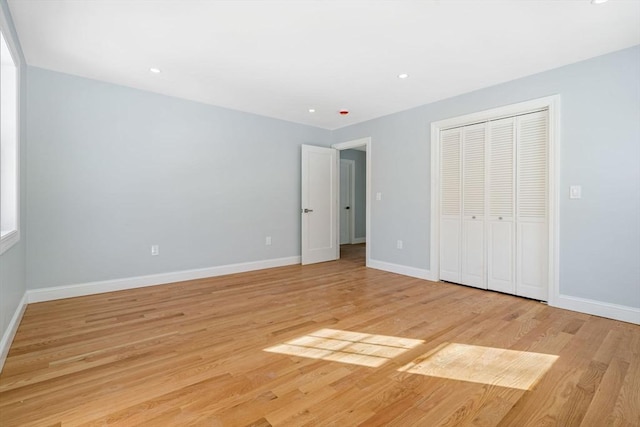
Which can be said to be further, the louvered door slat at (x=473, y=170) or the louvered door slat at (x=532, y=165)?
the louvered door slat at (x=473, y=170)

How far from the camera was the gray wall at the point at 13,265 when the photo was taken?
2045 mm

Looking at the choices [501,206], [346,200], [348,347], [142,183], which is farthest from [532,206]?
[346,200]

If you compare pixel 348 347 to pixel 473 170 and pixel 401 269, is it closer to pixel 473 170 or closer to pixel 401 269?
pixel 401 269

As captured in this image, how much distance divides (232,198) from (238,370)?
3.02m

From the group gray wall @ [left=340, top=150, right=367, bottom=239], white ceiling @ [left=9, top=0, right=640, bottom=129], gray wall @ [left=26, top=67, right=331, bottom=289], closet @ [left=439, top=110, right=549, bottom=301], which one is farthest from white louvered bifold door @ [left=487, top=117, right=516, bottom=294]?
gray wall @ [left=340, top=150, right=367, bottom=239]

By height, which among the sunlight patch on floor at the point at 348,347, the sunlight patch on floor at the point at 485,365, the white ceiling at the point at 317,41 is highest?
the white ceiling at the point at 317,41

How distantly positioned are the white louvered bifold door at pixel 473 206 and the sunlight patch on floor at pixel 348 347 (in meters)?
1.91

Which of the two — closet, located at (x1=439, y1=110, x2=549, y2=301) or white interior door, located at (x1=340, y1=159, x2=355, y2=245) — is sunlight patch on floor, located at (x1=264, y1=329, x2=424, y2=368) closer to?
closet, located at (x1=439, y1=110, x2=549, y2=301)

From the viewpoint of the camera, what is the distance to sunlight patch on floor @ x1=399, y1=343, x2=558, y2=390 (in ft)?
5.85

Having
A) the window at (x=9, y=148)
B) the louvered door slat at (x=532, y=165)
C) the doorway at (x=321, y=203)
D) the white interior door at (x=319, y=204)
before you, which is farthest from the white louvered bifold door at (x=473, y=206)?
the window at (x=9, y=148)

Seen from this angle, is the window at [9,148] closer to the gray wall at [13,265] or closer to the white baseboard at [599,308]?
the gray wall at [13,265]

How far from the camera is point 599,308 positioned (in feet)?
9.10

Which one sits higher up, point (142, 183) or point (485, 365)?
point (142, 183)

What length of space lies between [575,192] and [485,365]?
2073 millimetres
